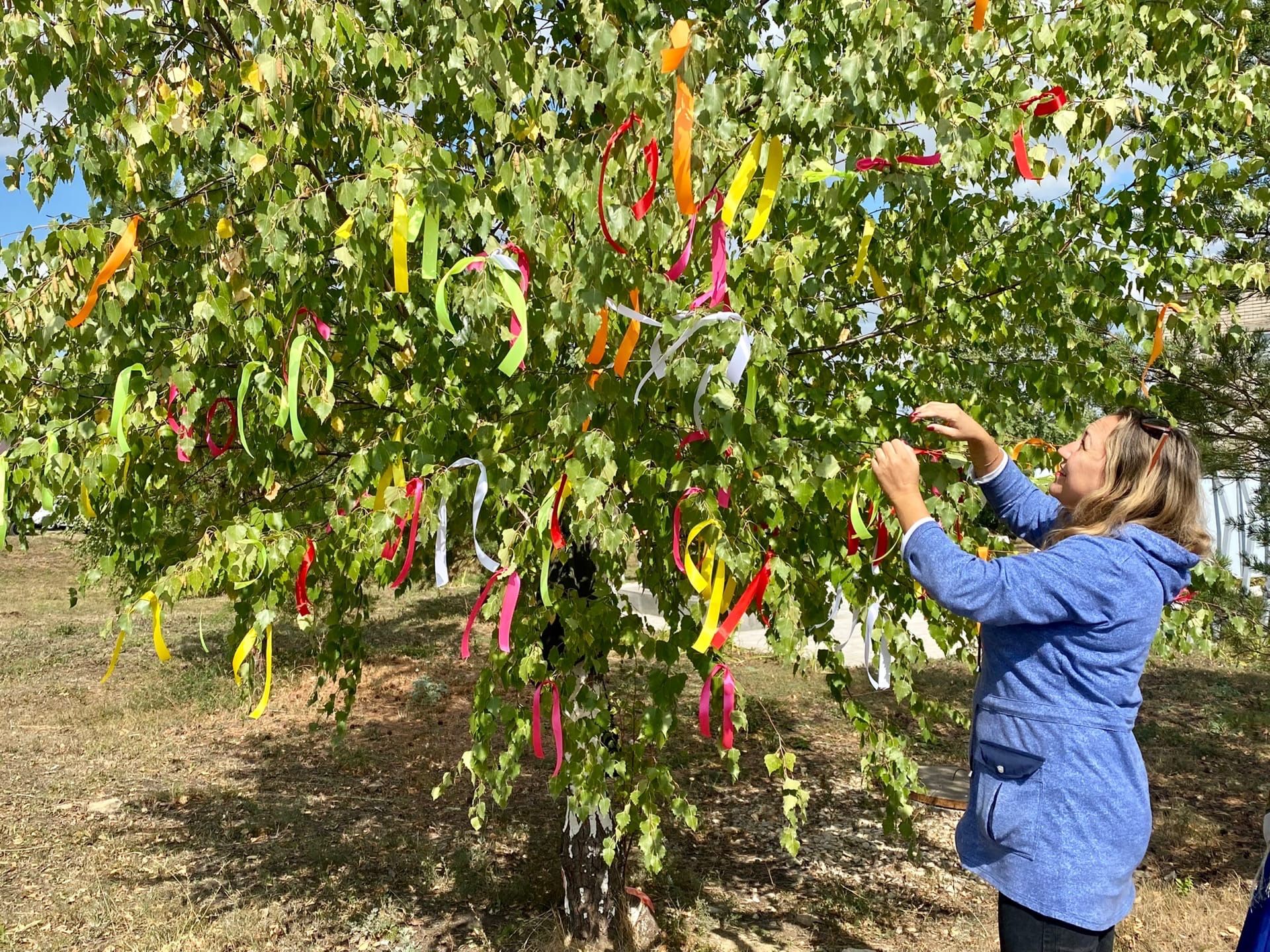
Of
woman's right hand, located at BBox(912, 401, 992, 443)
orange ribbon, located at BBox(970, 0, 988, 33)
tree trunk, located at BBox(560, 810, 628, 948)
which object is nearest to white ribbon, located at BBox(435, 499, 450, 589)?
woman's right hand, located at BBox(912, 401, 992, 443)

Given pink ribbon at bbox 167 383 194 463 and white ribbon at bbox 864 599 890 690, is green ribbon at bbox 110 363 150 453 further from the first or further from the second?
white ribbon at bbox 864 599 890 690

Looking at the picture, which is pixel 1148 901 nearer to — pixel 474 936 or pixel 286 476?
pixel 474 936

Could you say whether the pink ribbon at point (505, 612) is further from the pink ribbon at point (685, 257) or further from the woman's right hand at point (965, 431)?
the woman's right hand at point (965, 431)

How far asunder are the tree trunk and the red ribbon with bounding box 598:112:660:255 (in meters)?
2.70

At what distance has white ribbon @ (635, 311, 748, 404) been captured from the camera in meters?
1.81

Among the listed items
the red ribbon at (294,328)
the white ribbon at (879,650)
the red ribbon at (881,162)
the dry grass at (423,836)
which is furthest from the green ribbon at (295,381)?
the dry grass at (423,836)

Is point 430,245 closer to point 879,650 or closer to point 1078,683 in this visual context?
point 1078,683

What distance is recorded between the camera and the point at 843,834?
5.53 meters

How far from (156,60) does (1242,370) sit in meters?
5.05

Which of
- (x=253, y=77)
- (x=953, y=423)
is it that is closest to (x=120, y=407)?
(x=253, y=77)

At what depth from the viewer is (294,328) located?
2.28 metres

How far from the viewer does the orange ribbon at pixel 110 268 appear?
203 cm

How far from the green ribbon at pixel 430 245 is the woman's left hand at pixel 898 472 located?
907 mm

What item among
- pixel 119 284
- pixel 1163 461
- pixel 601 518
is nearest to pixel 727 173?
pixel 601 518
